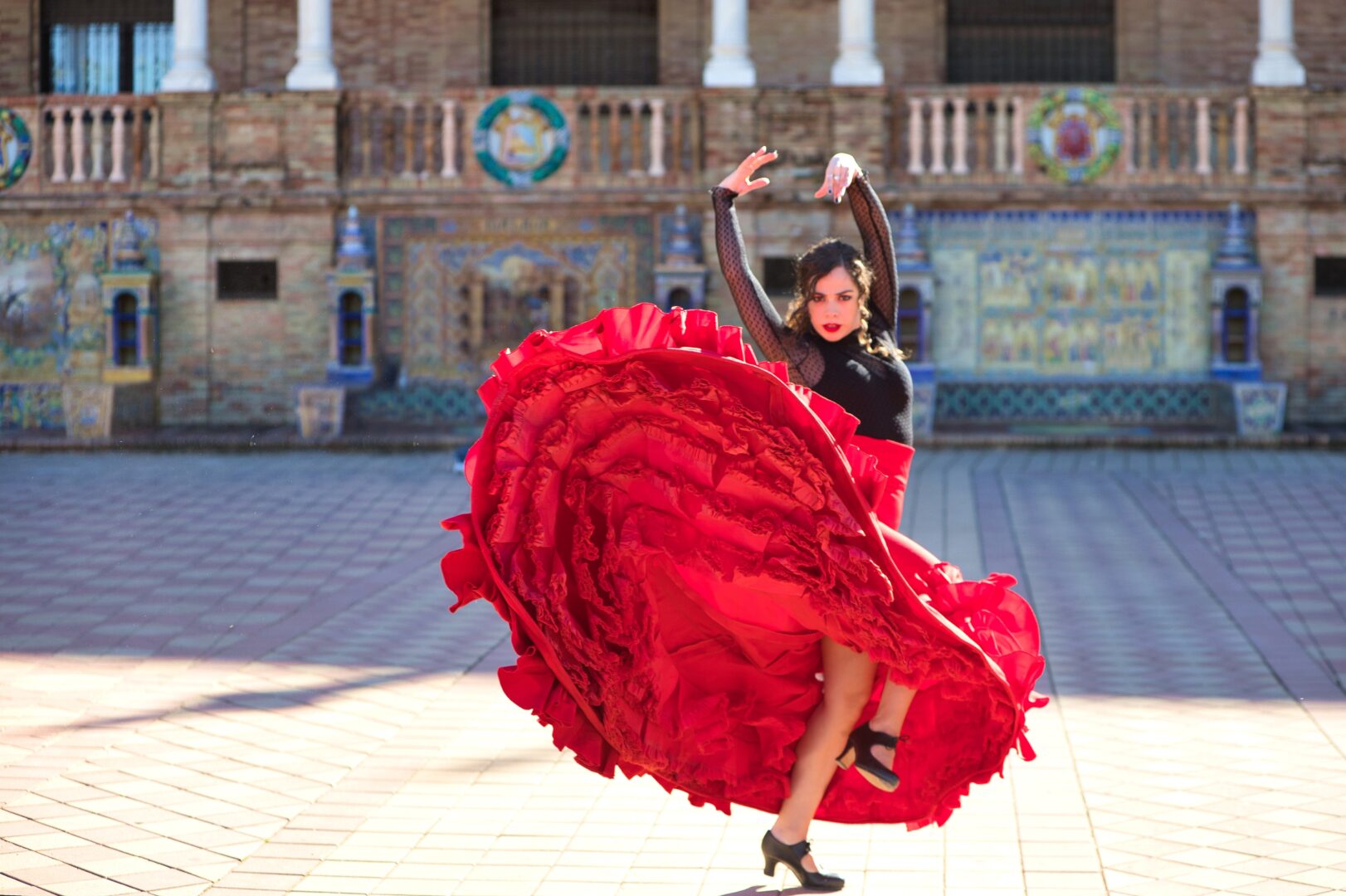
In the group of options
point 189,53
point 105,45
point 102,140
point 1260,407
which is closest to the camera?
point 1260,407

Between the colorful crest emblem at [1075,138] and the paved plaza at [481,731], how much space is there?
6.57 m

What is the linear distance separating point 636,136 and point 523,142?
1150 millimetres

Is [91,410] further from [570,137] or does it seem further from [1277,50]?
[1277,50]

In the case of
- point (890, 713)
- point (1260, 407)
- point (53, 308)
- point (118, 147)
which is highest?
point (118, 147)

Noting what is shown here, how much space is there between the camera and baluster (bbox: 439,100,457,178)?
1906 centimetres

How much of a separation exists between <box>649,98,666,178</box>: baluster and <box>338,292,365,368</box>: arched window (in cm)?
323

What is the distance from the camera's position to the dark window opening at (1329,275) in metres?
18.9

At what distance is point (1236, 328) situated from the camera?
18641 millimetres

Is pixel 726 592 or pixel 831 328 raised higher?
pixel 831 328

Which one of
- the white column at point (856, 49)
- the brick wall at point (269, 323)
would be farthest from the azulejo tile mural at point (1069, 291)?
the brick wall at point (269, 323)

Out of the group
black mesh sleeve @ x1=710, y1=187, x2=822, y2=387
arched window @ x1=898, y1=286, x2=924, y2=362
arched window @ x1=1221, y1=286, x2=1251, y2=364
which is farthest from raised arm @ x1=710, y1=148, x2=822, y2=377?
arched window @ x1=1221, y1=286, x2=1251, y2=364

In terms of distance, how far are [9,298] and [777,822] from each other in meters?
16.9

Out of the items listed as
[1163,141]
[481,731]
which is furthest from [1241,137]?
[481,731]

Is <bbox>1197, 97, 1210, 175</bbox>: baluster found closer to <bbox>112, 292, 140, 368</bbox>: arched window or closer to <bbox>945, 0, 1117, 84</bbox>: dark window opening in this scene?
<bbox>945, 0, 1117, 84</bbox>: dark window opening
